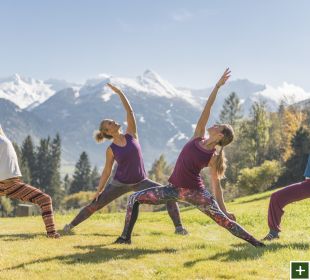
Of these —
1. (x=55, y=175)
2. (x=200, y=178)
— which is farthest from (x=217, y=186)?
(x=55, y=175)

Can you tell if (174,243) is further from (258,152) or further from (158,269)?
(258,152)

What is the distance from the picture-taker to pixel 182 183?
10.4 meters

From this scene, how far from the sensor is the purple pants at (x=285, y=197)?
1107cm

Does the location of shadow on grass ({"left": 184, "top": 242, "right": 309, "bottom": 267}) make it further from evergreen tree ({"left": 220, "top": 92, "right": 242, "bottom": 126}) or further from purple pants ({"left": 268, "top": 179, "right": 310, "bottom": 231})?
evergreen tree ({"left": 220, "top": 92, "right": 242, "bottom": 126})

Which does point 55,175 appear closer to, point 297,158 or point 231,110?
point 231,110

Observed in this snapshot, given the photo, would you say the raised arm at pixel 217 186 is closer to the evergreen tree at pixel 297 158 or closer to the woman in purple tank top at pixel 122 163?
the woman in purple tank top at pixel 122 163

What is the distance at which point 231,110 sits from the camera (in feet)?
424

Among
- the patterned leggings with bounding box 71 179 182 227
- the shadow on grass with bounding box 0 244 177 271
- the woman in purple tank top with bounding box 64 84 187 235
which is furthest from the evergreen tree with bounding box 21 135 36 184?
the shadow on grass with bounding box 0 244 177 271

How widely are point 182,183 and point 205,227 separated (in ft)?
20.6

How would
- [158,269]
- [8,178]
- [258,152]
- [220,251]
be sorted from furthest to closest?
[258,152], [8,178], [220,251], [158,269]

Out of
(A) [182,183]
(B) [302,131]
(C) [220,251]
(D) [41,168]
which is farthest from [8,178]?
(D) [41,168]

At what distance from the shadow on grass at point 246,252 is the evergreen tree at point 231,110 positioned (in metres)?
119

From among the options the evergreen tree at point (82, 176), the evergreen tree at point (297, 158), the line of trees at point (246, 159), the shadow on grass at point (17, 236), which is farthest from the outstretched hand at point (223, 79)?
the evergreen tree at point (82, 176)

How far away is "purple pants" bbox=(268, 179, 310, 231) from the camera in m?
11.1
